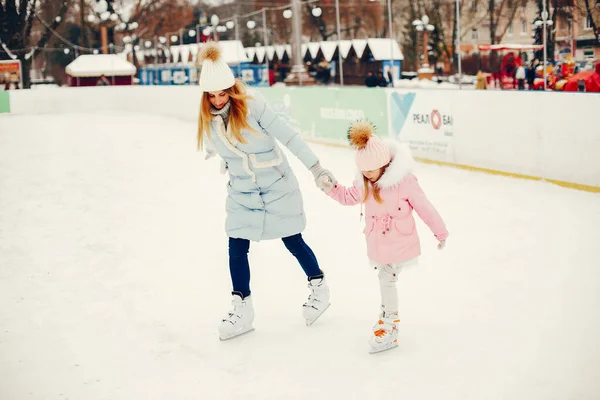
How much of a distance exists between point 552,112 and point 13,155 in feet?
25.1

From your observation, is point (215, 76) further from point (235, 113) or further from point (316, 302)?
point (316, 302)

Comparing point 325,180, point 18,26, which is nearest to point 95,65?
point 18,26

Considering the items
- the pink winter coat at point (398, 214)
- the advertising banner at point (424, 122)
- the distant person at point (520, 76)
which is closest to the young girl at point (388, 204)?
the pink winter coat at point (398, 214)

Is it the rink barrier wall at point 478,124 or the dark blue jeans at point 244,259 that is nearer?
the dark blue jeans at point 244,259

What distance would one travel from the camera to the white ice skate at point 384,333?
3.57 m

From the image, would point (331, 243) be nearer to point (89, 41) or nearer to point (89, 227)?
point (89, 227)

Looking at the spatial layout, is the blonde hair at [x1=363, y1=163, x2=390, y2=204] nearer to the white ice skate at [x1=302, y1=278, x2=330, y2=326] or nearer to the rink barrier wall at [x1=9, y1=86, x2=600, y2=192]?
the white ice skate at [x1=302, y1=278, x2=330, y2=326]

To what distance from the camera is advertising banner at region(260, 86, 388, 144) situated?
11070mm

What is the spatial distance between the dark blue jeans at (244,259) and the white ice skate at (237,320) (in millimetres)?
42

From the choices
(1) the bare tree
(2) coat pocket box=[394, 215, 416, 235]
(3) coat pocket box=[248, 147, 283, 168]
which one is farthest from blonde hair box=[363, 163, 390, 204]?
(1) the bare tree

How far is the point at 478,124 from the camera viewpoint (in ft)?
29.5

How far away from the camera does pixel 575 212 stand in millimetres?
6539

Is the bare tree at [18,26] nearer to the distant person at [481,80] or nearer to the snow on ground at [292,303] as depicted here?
the distant person at [481,80]

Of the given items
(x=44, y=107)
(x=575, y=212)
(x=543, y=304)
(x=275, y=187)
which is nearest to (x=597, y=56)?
(x=575, y=212)
